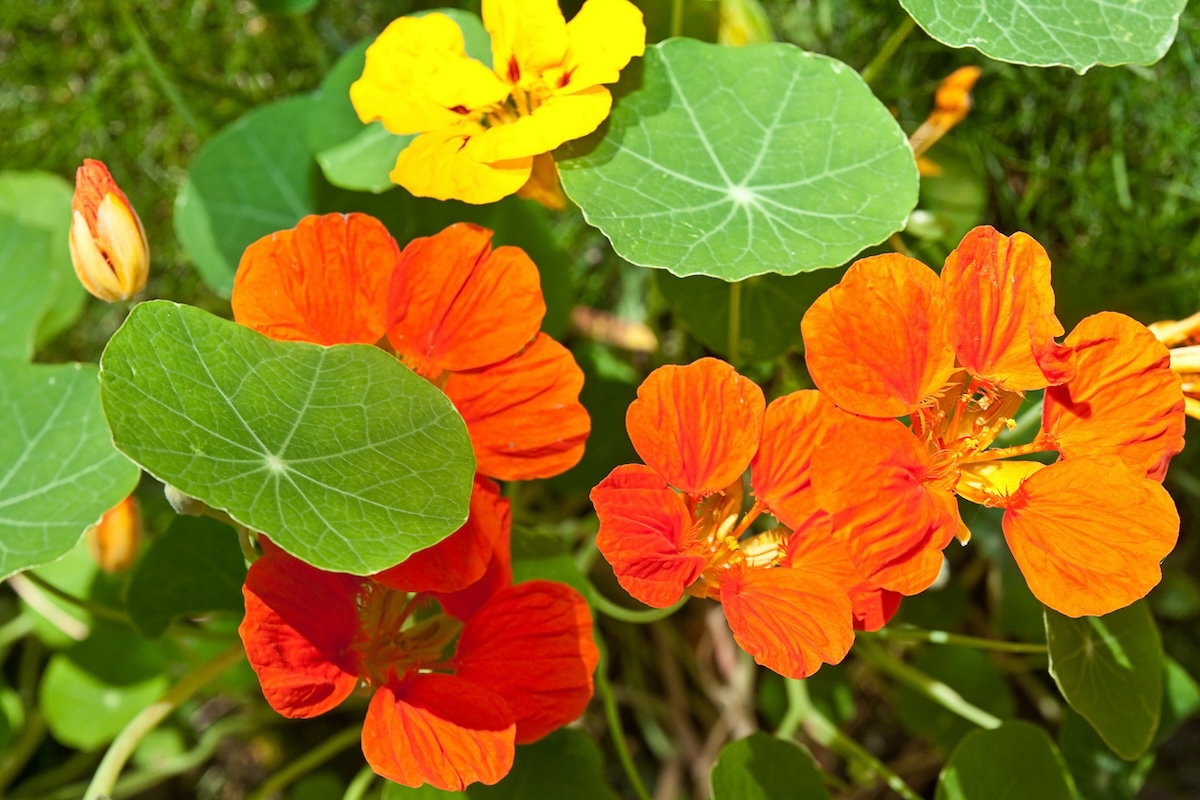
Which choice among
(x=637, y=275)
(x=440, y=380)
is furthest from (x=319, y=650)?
(x=637, y=275)

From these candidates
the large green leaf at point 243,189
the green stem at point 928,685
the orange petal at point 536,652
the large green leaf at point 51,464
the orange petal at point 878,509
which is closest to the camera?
the orange petal at point 878,509

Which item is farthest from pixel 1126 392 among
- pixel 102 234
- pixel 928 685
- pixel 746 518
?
pixel 102 234

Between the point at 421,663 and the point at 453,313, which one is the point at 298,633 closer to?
the point at 421,663

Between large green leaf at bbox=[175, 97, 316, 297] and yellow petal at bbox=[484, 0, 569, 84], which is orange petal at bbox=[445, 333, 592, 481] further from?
large green leaf at bbox=[175, 97, 316, 297]

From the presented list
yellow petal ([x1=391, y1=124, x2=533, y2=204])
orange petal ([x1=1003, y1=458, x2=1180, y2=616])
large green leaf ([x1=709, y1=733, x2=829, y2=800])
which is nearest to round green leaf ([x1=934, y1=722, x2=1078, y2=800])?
large green leaf ([x1=709, y1=733, x2=829, y2=800])

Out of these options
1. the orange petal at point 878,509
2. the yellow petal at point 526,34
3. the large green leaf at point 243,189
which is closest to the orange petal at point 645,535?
the orange petal at point 878,509

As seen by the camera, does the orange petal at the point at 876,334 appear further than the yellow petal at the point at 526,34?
No

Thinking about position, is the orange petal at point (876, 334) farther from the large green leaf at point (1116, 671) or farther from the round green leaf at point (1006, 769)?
the round green leaf at point (1006, 769)
